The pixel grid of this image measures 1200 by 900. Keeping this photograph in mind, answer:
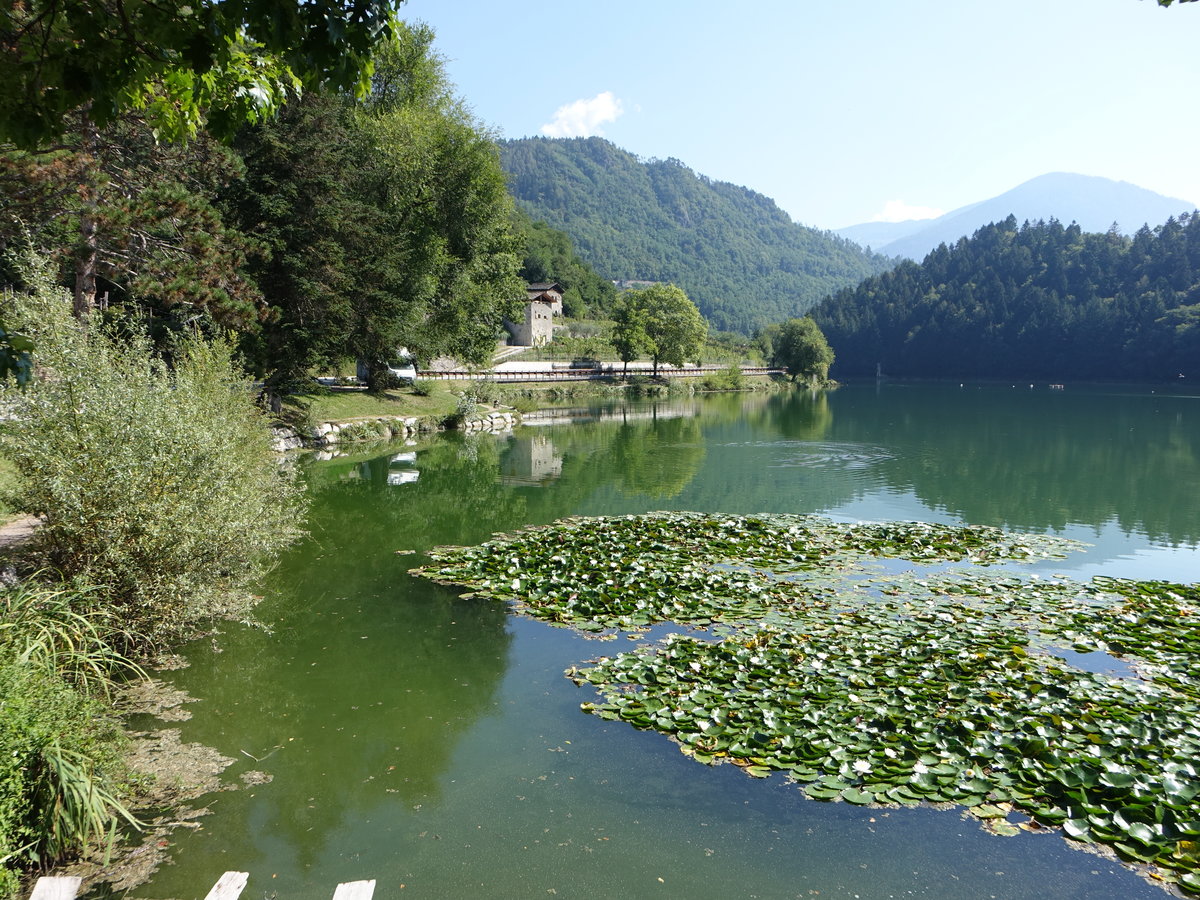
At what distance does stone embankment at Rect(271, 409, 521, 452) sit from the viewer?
30.0 meters

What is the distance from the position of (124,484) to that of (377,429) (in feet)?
89.4

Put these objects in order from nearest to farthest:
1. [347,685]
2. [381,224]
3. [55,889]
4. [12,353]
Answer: [12,353]
[55,889]
[347,685]
[381,224]

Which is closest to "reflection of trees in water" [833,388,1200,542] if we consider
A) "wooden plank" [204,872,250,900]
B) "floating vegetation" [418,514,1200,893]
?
"floating vegetation" [418,514,1200,893]

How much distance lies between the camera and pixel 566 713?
8109 millimetres

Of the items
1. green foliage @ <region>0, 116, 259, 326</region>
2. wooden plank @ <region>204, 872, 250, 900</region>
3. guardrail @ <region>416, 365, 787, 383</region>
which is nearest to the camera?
wooden plank @ <region>204, 872, 250, 900</region>

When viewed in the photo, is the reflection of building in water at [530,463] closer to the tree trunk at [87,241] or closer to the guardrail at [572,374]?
the tree trunk at [87,241]

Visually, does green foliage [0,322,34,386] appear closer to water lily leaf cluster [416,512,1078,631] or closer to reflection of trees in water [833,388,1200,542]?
water lily leaf cluster [416,512,1078,631]

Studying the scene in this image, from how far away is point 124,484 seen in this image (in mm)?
8406

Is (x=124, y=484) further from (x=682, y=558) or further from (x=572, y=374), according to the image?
(x=572, y=374)

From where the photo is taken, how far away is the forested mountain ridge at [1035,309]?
99.4 meters

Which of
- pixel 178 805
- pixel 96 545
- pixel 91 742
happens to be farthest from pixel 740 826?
pixel 96 545

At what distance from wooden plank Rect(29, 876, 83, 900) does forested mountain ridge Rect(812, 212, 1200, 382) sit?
115 meters

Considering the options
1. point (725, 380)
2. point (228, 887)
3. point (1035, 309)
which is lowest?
point (228, 887)

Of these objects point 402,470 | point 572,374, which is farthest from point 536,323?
point 402,470
